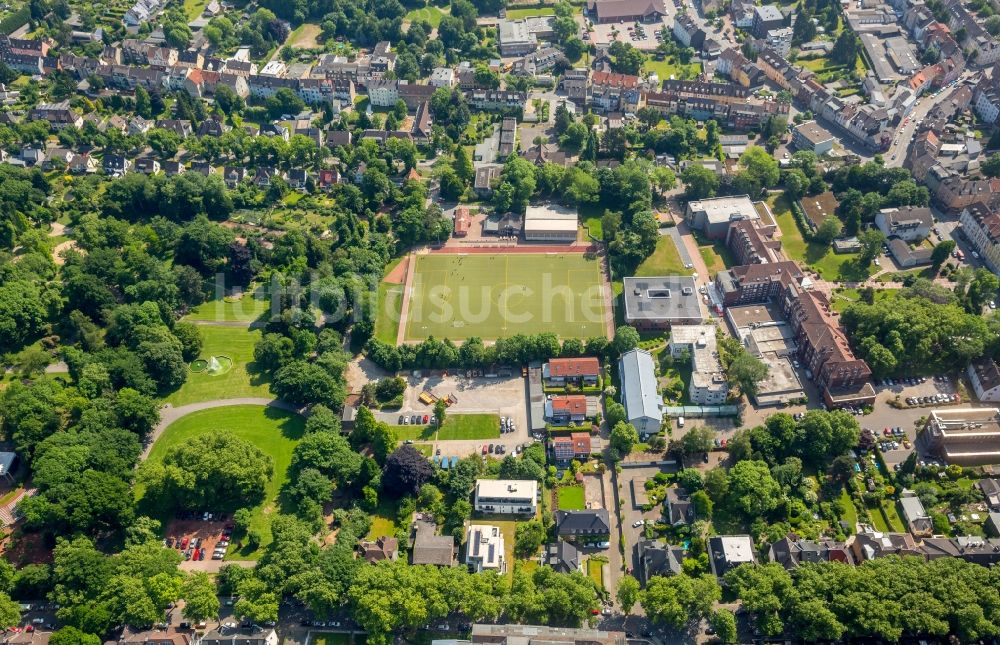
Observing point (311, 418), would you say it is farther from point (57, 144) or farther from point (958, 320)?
point (57, 144)

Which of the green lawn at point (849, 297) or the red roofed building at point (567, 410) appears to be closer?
the red roofed building at point (567, 410)

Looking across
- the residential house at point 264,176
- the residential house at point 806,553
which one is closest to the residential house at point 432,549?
the residential house at point 806,553

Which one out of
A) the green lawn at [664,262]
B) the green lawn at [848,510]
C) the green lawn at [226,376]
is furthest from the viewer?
the green lawn at [664,262]

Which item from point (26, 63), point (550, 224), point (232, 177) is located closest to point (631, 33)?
point (550, 224)

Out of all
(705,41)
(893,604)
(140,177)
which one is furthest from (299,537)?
(705,41)

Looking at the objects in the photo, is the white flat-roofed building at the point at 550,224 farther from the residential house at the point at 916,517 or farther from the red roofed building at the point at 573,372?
the residential house at the point at 916,517

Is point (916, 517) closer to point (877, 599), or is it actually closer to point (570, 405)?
point (877, 599)

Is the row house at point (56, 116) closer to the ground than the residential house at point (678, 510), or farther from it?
farther from it
